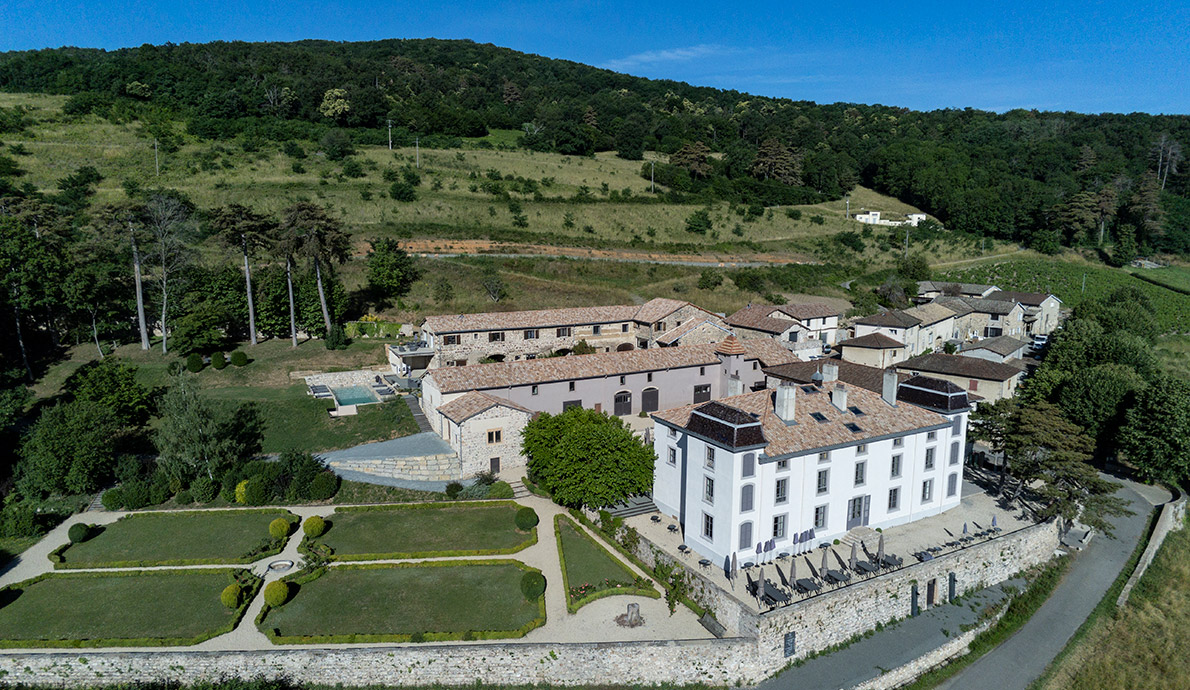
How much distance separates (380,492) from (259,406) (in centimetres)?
1371

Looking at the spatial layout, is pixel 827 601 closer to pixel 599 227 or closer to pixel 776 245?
pixel 599 227

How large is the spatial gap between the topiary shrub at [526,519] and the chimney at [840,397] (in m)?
16.3

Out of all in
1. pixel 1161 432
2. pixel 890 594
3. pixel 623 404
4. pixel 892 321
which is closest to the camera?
pixel 890 594

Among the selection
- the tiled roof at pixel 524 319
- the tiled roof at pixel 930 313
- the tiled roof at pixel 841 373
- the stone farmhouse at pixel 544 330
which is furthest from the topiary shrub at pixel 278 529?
the tiled roof at pixel 930 313

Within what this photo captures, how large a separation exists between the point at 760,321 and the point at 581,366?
24590mm

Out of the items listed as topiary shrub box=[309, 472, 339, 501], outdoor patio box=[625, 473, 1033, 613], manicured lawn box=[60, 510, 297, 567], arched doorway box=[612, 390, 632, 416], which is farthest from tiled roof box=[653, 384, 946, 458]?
manicured lawn box=[60, 510, 297, 567]

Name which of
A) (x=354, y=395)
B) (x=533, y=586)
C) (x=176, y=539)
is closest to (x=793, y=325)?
(x=354, y=395)

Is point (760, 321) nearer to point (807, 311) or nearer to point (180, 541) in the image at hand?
point (807, 311)

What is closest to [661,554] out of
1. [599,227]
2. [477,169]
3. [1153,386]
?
[1153,386]

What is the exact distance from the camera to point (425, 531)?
109ft

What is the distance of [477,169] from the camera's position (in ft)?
355

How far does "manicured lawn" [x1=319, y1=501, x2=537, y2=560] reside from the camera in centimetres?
3128

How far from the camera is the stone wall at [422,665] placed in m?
23.6

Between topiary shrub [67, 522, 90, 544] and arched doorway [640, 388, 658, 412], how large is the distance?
33.1 meters
